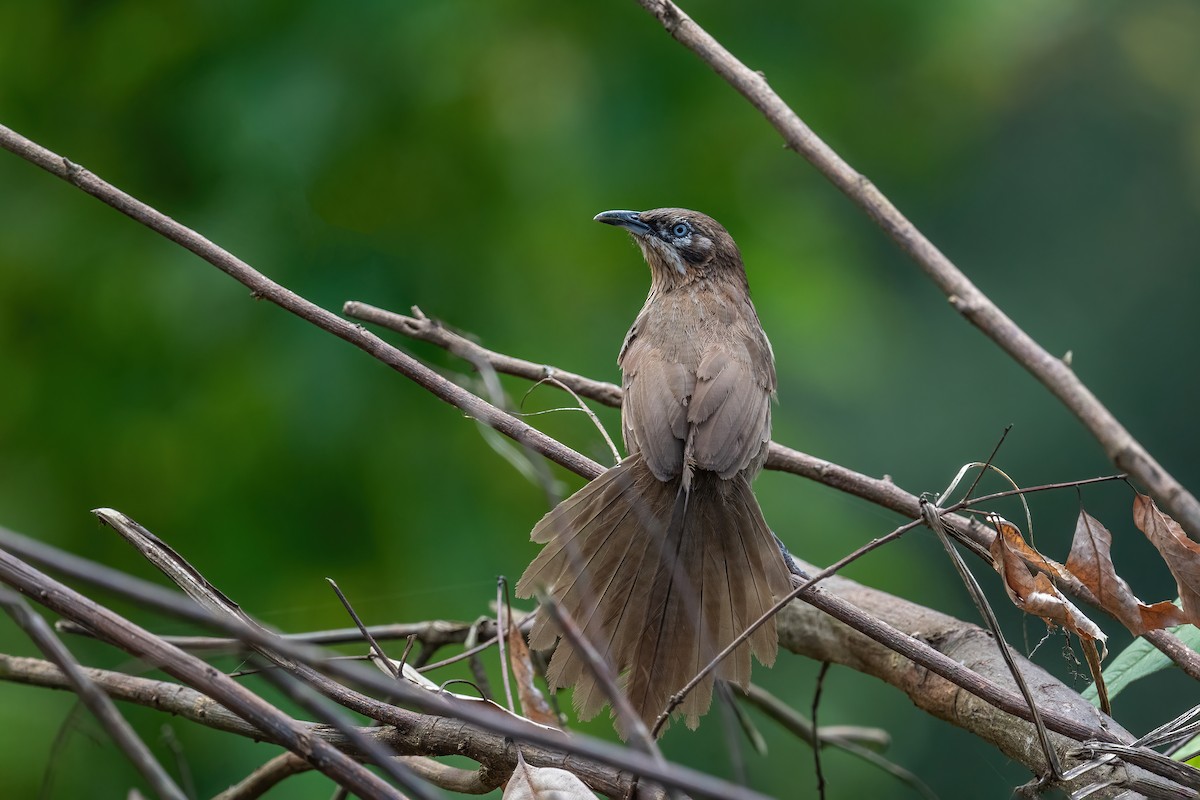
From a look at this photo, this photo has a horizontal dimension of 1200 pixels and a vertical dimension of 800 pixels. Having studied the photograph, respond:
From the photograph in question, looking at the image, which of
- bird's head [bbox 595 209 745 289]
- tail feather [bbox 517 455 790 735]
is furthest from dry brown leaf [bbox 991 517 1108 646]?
bird's head [bbox 595 209 745 289]

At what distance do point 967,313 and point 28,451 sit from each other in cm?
280

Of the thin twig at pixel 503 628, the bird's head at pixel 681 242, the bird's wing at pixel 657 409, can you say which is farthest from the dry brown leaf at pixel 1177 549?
the bird's head at pixel 681 242

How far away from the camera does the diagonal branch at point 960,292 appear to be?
1503 mm

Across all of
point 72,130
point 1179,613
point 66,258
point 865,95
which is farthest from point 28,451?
point 865,95

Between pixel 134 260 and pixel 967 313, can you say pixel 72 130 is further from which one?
pixel 967 313

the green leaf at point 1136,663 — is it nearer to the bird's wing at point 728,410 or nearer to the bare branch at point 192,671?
the bird's wing at point 728,410

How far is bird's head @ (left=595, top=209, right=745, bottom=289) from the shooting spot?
3.53 m

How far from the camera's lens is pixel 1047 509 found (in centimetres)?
629

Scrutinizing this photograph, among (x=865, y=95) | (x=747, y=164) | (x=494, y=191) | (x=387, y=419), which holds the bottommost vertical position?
(x=387, y=419)

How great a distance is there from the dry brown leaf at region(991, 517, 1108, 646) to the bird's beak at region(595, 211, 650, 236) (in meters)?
1.76

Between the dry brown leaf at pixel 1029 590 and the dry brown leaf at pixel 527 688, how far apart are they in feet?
3.17

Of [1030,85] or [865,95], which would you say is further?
[1030,85]

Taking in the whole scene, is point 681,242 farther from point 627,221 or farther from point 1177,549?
point 1177,549

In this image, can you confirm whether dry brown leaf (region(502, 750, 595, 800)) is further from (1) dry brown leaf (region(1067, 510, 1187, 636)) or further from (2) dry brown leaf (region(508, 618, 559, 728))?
(1) dry brown leaf (region(1067, 510, 1187, 636))
